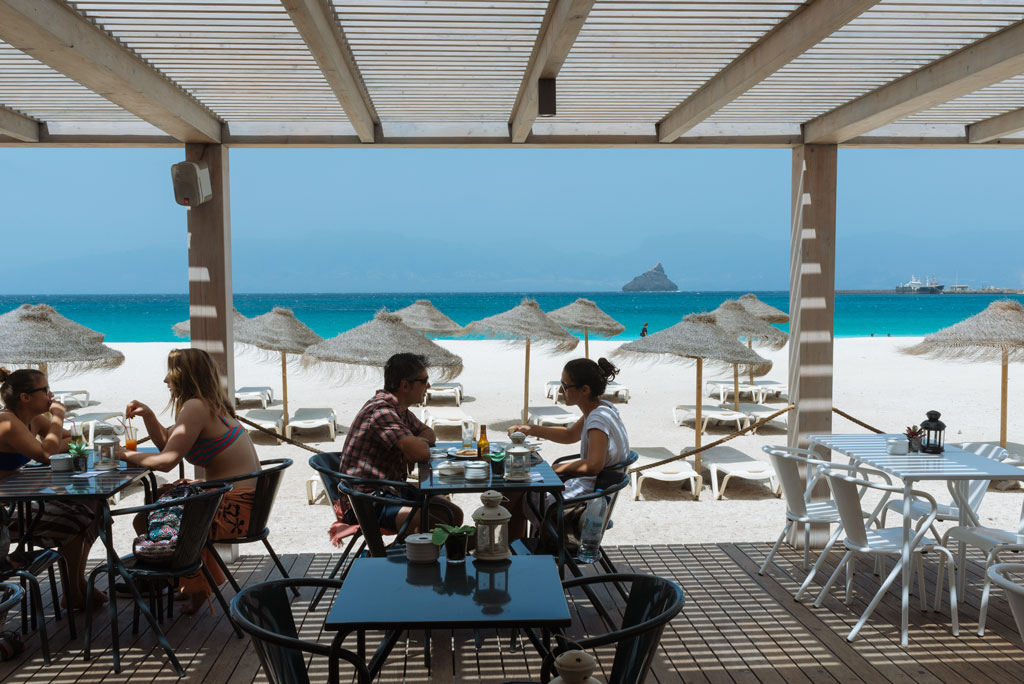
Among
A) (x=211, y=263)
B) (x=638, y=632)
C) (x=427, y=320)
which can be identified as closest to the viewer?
(x=638, y=632)

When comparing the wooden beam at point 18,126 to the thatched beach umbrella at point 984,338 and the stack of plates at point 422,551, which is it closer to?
the stack of plates at point 422,551

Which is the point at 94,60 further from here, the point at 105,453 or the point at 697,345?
the point at 697,345

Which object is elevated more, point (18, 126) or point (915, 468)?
point (18, 126)

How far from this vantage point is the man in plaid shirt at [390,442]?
390 cm

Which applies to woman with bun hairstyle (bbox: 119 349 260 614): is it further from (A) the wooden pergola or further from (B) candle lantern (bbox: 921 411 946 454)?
(B) candle lantern (bbox: 921 411 946 454)

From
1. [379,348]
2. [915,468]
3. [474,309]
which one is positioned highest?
[379,348]

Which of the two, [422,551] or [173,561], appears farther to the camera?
[173,561]

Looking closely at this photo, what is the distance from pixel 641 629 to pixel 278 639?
35.6 inches

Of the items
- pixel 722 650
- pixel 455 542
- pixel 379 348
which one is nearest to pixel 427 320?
pixel 379 348

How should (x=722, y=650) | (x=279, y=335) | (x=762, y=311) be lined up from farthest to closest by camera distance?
1. (x=762, y=311)
2. (x=279, y=335)
3. (x=722, y=650)

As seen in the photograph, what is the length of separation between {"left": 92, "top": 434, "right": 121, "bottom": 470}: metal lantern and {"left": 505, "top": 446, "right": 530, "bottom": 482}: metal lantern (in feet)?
6.52

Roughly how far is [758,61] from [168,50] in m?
2.70

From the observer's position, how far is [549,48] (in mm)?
3359

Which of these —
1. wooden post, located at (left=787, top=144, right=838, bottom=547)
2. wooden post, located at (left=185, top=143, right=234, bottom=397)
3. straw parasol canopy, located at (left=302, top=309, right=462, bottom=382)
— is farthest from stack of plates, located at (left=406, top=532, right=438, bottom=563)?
straw parasol canopy, located at (left=302, top=309, right=462, bottom=382)
